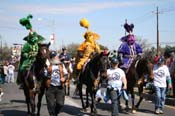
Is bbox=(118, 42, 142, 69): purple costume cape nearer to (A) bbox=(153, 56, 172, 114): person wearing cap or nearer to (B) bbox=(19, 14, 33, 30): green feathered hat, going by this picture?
(A) bbox=(153, 56, 172, 114): person wearing cap

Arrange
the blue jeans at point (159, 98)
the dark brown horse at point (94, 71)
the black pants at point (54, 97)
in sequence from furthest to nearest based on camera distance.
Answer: the blue jeans at point (159, 98)
the dark brown horse at point (94, 71)
the black pants at point (54, 97)

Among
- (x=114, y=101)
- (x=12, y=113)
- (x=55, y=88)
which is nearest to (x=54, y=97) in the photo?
(x=55, y=88)

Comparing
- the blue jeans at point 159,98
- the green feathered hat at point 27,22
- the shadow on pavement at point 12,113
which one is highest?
the green feathered hat at point 27,22

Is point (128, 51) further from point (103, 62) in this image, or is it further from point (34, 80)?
point (34, 80)

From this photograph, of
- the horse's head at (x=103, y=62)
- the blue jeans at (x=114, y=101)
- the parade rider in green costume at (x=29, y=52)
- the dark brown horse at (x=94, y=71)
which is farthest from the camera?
the parade rider in green costume at (x=29, y=52)

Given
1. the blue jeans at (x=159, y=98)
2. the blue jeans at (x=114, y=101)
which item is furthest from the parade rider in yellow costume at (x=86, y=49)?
the blue jeans at (x=114, y=101)

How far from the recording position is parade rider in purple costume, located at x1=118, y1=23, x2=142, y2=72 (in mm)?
15113

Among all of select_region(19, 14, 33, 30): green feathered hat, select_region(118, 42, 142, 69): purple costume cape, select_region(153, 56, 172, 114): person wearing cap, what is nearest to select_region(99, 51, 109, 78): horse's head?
select_region(118, 42, 142, 69): purple costume cape

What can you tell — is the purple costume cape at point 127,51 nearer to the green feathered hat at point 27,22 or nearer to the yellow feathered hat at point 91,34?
the yellow feathered hat at point 91,34

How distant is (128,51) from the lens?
15.6m

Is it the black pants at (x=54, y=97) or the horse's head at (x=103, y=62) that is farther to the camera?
the horse's head at (x=103, y=62)

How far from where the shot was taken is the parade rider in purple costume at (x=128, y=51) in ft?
49.6

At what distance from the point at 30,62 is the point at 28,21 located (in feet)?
6.11

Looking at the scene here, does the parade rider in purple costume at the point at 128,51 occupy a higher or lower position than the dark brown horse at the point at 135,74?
higher
